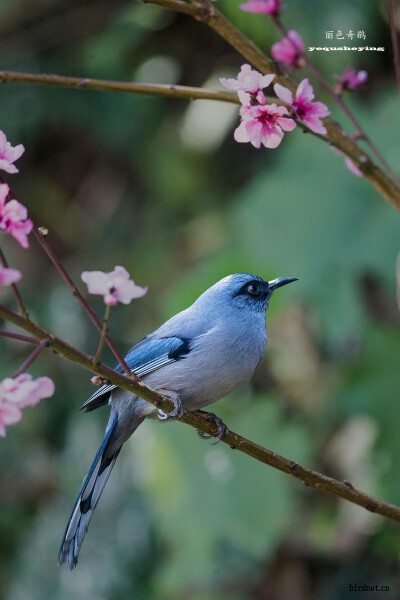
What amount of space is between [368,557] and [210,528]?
3.29ft

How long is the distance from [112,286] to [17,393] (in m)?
0.31

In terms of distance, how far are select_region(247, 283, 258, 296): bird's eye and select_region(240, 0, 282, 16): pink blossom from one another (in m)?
1.06

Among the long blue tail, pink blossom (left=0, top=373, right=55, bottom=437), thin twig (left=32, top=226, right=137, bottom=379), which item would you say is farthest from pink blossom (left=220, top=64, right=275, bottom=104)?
the long blue tail

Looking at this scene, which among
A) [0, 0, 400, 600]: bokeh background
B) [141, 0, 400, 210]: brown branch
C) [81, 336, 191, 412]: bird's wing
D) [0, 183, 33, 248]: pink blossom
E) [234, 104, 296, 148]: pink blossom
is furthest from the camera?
[0, 0, 400, 600]: bokeh background

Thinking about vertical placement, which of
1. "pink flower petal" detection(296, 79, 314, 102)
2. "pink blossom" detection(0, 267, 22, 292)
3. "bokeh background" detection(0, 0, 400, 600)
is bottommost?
"bokeh background" detection(0, 0, 400, 600)

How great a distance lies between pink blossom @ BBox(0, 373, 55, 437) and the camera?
5.17 feet

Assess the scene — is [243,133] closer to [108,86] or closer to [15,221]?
[108,86]

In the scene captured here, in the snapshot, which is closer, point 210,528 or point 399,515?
point 399,515

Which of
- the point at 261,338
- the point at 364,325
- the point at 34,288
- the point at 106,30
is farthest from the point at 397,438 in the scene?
the point at 106,30

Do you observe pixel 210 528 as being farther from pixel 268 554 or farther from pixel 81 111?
pixel 81 111

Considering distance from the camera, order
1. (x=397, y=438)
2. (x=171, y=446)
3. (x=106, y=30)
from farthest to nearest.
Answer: (x=106, y=30) < (x=171, y=446) < (x=397, y=438)

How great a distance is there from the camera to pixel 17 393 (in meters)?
1.58

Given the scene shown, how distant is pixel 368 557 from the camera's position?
464 cm

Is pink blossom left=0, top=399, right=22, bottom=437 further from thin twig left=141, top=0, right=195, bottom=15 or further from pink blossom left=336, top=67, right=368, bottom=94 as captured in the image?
pink blossom left=336, top=67, right=368, bottom=94
